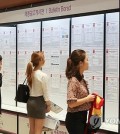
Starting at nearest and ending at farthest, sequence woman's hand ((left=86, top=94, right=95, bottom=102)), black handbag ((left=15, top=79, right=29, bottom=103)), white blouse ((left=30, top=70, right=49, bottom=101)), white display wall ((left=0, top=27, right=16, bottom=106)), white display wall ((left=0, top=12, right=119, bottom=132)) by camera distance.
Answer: woman's hand ((left=86, top=94, right=95, bottom=102)) < white blouse ((left=30, top=70, right=49, bottom=101)) < black handbag ((left=15, top=79, right=29, bottom=103)) < white display wall ((left=0, top=12, right=119, bottom=132)) < white display wall ((left=0, top=27, right=16, bottom=106))

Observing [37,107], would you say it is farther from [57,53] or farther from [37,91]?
→ [57,53]

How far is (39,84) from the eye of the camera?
4051 mm

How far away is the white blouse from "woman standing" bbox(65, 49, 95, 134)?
2.95 feet

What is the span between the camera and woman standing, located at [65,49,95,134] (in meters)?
3.13

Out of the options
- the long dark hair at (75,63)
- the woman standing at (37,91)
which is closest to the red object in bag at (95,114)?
the long dark hair at (75,63)

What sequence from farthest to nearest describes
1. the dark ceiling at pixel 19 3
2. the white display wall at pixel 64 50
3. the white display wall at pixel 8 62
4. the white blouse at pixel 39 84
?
the white display wall at pixel 8 62
the dark ceiling at pixel 19 3
the white display wall at pixel 64 50
the white blouse at pixel 39 84

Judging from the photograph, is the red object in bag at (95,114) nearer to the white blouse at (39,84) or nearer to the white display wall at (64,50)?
the white blouse at (39,84)

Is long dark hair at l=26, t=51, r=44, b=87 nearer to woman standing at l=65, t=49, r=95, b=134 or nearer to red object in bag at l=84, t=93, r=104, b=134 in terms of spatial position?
woman standing at l=65, t=49, r=95, b=134

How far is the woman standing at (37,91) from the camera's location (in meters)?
4.05

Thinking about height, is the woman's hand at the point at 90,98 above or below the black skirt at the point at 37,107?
above

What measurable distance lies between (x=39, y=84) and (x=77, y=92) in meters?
1.01

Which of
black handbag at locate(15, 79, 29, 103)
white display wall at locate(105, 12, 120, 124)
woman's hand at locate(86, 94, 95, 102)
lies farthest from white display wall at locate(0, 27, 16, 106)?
woman's hand at locate(86, 94, 95, 102)

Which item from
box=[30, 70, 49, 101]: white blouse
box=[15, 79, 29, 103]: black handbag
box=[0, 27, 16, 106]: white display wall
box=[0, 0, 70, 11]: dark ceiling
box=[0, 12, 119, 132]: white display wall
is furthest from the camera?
box=[0, 27, 16, 106]: white display wall

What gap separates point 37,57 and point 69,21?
3.81 ft
